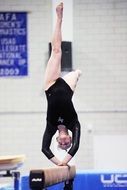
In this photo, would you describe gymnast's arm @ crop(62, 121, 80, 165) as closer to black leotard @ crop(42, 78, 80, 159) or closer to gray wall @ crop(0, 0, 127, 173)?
black leotard @ crop(42, 78, 80, 159)

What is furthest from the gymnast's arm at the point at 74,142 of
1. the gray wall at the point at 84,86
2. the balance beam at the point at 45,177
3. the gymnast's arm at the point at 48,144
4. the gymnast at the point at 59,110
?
the gray wall at the point at 84,86

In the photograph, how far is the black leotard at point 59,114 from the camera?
5.27 metres

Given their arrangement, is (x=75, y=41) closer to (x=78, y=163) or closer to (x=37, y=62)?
(x=37, y=62)

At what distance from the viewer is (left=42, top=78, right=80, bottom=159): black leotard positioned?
17.3ft

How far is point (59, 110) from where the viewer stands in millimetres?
5270

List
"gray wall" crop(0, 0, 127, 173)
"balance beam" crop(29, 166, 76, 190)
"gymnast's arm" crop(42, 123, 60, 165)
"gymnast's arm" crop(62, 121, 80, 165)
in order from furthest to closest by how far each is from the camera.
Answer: "gray wall" crop(0, 0, 127, 173), "gymnast's arm" crop(42, 123, 60, 165), "gymnast's arm" crop(62, 121, 80, 165), "balance beam" crop(29, 166, 76, 190)

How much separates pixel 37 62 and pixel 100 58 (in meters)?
1.14

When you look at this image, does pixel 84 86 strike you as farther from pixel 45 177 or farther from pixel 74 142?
pixel 45 177

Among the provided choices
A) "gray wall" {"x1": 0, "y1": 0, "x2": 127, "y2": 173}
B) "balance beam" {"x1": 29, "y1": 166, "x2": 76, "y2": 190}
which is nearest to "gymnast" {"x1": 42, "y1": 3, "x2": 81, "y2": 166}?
"balance beam" {"x1": 29, "y1": 166, "x2": 76, "y2": 190}

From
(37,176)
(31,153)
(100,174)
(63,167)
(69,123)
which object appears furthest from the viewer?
(31,153)

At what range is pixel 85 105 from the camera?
8.55 meters

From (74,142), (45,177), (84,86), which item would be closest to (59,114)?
(74,142)

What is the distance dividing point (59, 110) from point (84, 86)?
11.0 feet

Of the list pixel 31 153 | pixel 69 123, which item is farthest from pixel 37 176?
pixel 31 153
